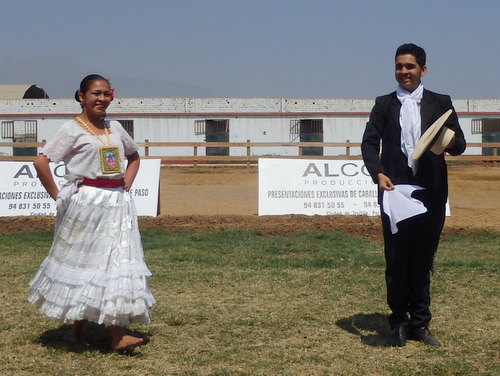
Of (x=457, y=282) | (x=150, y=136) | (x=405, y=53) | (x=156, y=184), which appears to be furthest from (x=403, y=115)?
(x=150, y=136)

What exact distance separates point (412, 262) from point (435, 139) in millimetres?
920

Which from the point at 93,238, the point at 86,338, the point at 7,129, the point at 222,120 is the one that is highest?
the point at 222,120

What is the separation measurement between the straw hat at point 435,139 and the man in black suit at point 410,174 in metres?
0.07

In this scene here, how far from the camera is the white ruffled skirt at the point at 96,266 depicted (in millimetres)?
5332

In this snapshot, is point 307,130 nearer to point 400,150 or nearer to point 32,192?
point 32,192

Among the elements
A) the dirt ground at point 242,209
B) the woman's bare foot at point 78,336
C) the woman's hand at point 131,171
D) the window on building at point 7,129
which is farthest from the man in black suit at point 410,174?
the window on building at point 7,129

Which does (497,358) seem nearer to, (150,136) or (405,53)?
(405,53)

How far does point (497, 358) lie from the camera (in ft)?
17.4

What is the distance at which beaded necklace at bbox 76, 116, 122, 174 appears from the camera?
5.54m

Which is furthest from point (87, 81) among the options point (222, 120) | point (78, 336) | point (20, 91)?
point (20, 91)

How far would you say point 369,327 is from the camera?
6246mm

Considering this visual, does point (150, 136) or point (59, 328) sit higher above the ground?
point (150, 136)

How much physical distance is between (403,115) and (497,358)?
1.77m

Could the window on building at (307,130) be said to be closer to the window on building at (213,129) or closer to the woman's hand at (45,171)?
the window on building at (213,129)
